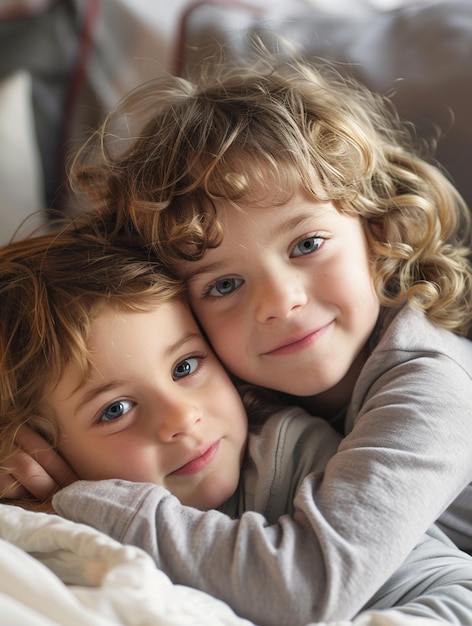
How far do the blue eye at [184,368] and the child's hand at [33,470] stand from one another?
18 centimetres

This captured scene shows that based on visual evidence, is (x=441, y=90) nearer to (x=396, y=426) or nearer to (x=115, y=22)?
(x=396, y=426)

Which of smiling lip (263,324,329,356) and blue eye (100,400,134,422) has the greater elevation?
blue eye (100,400,134,422)

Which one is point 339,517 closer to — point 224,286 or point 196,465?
point 196,465

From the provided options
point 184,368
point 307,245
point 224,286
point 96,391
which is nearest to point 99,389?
point 96,391

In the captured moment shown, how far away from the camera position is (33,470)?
3.28ft

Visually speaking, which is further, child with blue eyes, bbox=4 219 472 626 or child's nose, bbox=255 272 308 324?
child's nose, bbox=255 272 308 324

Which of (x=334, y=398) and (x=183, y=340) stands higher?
(x=183, y=340)

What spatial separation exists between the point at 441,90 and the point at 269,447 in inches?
23.6

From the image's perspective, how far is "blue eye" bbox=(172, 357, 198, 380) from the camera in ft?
3.28

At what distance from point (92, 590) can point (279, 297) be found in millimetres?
414

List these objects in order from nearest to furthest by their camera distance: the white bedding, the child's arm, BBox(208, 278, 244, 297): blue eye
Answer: the white bedding, the child's arm, BBox(208, 278, 244, 297): blue eye

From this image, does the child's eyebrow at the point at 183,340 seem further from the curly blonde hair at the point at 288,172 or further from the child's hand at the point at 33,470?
the child's hand at the point at 33,470

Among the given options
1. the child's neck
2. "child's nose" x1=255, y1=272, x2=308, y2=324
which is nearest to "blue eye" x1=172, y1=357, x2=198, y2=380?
"child's nose" x1=255, y1=272, x2=308, y2=324

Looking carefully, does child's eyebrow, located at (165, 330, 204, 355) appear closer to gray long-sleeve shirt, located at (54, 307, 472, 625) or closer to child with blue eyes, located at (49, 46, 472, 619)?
child with blue eyes, located at (49, 46, 472, 619)
